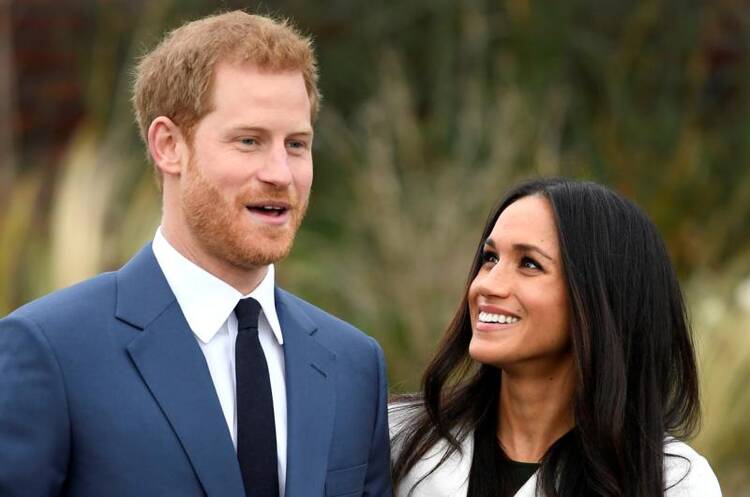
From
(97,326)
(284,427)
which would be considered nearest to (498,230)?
(284,427)

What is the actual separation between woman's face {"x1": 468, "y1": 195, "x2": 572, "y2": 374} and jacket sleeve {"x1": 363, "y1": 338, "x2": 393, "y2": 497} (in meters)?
0.25

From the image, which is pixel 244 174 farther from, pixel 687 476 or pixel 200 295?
pixel 687 476

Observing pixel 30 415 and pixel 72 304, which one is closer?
pixel 30 415

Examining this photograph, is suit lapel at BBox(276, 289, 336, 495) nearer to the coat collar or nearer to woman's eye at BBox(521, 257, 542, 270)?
the coat collar

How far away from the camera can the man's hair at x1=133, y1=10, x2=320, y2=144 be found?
138 inches

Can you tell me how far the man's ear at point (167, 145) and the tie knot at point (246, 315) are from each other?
0.33 meters

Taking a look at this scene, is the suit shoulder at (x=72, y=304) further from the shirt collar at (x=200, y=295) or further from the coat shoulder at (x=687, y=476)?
the coat shoulder at (x=687, y=476)

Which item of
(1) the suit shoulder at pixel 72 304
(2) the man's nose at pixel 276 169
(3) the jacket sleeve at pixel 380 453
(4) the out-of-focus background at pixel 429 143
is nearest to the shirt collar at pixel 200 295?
(1) the suit shoulder at pixel 72 304

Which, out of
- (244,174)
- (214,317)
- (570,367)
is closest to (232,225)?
(244,174)

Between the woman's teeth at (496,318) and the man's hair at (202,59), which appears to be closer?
the man's hair at (202,59)

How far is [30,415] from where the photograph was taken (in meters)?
3.21

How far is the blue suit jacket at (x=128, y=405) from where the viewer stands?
322 centimetres

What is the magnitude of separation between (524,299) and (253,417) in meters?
0.84

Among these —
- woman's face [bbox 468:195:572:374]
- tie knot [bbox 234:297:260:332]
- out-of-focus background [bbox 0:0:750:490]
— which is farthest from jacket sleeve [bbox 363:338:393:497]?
out-of-focus background [bbox 0:0:750:490]
